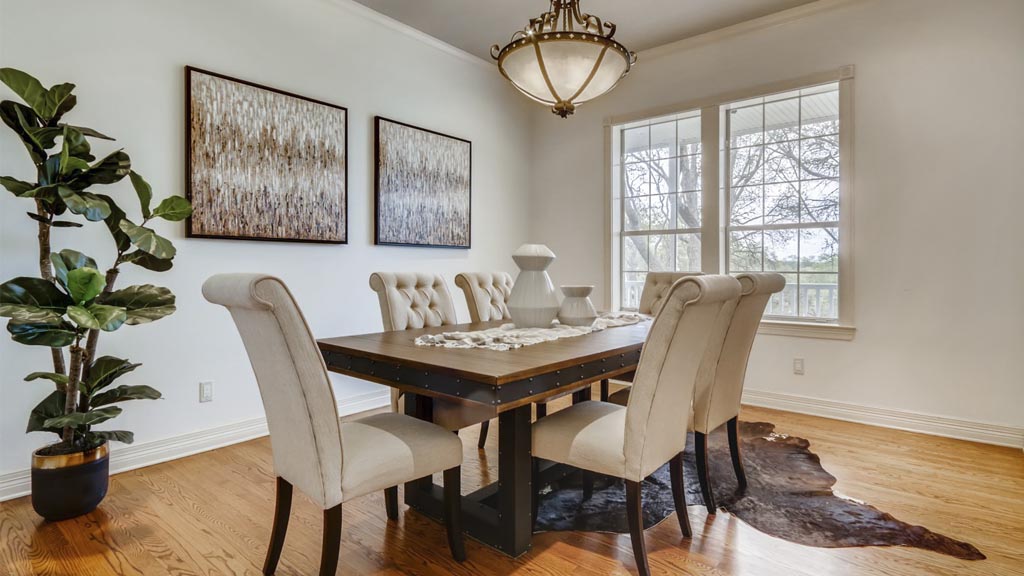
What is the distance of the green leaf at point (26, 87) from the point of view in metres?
2.06

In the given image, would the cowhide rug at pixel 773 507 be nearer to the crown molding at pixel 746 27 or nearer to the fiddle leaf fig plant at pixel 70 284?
the fiddle leaf fig plant at pixel 70 284

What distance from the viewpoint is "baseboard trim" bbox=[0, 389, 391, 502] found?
2400mm

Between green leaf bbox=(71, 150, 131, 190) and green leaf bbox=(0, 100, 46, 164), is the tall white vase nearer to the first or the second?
green leaf bbox=(71, 150, 131, 190)

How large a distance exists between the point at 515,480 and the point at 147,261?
1.95 metres

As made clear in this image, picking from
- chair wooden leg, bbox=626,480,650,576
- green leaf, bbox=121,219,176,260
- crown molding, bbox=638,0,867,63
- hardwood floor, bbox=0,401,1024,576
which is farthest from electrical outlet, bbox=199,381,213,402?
crown molding, bbox=638,0,867,63

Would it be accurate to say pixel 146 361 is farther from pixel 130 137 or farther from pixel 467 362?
pixel 467 362

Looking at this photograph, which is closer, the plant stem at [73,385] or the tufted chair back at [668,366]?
the tufted chair back at [668,366]

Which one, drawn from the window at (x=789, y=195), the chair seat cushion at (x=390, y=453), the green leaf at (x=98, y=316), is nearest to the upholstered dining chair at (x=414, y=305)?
the chair seat cushion at (x=390, y=453)

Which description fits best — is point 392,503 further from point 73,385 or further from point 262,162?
point 262,162

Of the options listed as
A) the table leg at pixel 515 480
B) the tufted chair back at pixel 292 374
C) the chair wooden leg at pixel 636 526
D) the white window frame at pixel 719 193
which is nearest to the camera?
the tufted chair back at pixel 292 374

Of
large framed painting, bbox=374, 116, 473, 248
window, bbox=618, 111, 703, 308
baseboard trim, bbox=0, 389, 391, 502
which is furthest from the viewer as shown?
window, bbox=618, 111, 703, 308

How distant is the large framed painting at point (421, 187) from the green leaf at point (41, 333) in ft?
6.64

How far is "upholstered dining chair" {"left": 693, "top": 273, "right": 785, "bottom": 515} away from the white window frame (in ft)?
5.65

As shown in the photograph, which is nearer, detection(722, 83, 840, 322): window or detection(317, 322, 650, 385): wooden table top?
detection(317, 322, 650, 385): wooden table top
